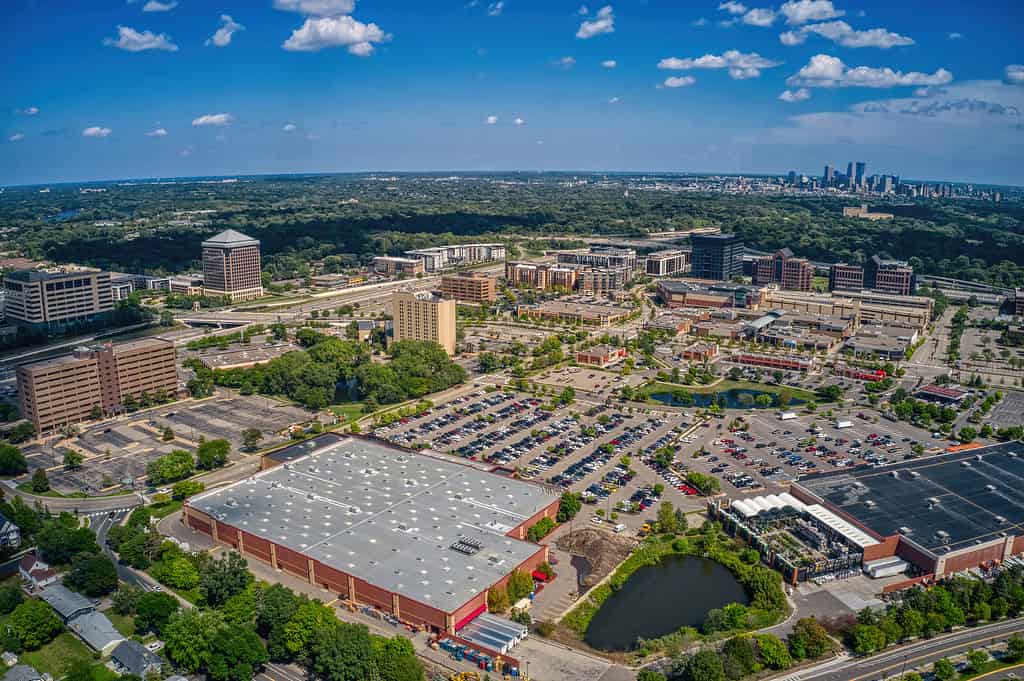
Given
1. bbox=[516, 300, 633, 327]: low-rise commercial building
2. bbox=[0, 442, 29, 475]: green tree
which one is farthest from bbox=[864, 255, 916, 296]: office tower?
bbox=[0, 442, 29, 475]: green tree

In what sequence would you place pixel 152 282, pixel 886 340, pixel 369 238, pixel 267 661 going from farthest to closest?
pixel 369 238 → pixel 152 282 → pixel 886 340 → pixel 267 661

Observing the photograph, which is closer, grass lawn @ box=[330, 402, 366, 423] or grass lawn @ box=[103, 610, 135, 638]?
grass lawn @ box=[103, 610, 135, 638]

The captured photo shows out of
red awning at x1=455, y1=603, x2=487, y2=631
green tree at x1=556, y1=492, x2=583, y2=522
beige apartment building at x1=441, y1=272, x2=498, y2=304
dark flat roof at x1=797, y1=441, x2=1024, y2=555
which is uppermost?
beige apartment building at x1=441, y1=272, x2=498, y2=304

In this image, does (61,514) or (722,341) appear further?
(722,341)

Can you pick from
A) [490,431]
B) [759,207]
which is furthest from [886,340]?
[759,207]

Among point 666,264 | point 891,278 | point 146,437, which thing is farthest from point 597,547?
point 666,264

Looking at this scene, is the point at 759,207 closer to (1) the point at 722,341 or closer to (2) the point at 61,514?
(1) the point at 722,341

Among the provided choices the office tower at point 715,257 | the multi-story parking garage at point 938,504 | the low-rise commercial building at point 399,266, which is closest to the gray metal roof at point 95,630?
the multi-story parking garage at point 938,504

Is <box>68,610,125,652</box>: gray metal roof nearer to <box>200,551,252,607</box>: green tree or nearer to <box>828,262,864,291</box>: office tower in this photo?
<box>200,551,252,607</box>: green tree
